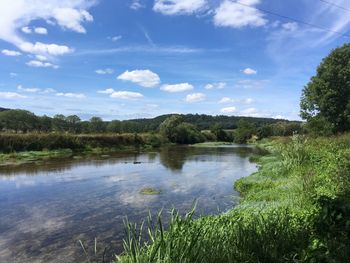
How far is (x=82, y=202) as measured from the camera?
15164 millimetres

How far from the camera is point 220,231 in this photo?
20.2 feet

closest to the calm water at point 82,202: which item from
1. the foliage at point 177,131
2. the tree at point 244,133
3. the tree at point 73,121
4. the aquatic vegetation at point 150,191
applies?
the aquatic vegetation at point 150,191

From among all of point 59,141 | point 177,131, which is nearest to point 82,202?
point 59,141

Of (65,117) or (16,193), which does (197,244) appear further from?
(65,117)

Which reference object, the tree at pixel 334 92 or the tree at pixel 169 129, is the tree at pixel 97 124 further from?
the tree at pixel 334 92

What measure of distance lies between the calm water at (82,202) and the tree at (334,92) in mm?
17650

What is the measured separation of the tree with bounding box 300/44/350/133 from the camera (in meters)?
36.9

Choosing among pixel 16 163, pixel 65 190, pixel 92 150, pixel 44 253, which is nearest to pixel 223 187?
pixel 65 190

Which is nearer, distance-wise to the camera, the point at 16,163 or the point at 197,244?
the point at 197,244

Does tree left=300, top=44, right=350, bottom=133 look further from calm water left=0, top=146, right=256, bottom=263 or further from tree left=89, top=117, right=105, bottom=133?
tree left=89, top=117, right=105, bottom=133

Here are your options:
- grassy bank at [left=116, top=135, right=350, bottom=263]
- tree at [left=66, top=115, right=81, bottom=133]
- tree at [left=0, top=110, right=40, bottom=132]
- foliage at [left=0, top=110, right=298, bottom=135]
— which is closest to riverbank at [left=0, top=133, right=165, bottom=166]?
foliage at [left=0, top=110, right=298, bottom=135]

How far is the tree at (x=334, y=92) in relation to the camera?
3688 centimetres

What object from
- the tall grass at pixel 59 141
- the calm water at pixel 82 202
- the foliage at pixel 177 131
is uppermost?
the foliage at pixel 177 131

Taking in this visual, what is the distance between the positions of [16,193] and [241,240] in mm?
14082
